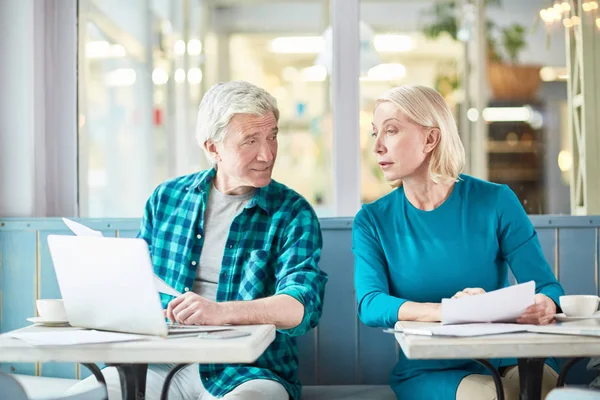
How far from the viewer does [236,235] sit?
6.73 ft

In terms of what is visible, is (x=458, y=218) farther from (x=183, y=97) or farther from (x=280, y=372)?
(x=183, y=97)

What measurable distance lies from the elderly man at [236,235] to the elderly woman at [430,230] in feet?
0.58

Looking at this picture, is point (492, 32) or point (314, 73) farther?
point (492, 32)

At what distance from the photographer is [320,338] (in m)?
2.56

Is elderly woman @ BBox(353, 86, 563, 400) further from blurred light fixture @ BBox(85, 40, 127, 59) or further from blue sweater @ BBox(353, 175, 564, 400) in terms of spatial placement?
blurred light fixture @ BBox(85, 40, 127, 59)

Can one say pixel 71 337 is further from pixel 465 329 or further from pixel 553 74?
pixel 553 74

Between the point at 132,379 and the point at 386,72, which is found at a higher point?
the point at 386,72

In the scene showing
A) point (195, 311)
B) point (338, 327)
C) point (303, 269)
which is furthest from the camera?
point (338, 327)

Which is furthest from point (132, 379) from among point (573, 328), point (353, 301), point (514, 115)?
point (514, 115)

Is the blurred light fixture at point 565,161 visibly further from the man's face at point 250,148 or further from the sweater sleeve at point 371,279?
the man's face at point 250,148

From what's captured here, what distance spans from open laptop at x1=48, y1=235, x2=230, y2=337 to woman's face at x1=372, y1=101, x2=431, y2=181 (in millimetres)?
713

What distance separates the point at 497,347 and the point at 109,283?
0.77 metres

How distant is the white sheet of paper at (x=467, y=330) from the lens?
144 cm

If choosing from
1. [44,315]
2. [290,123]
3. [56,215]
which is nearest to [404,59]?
[290,123]
